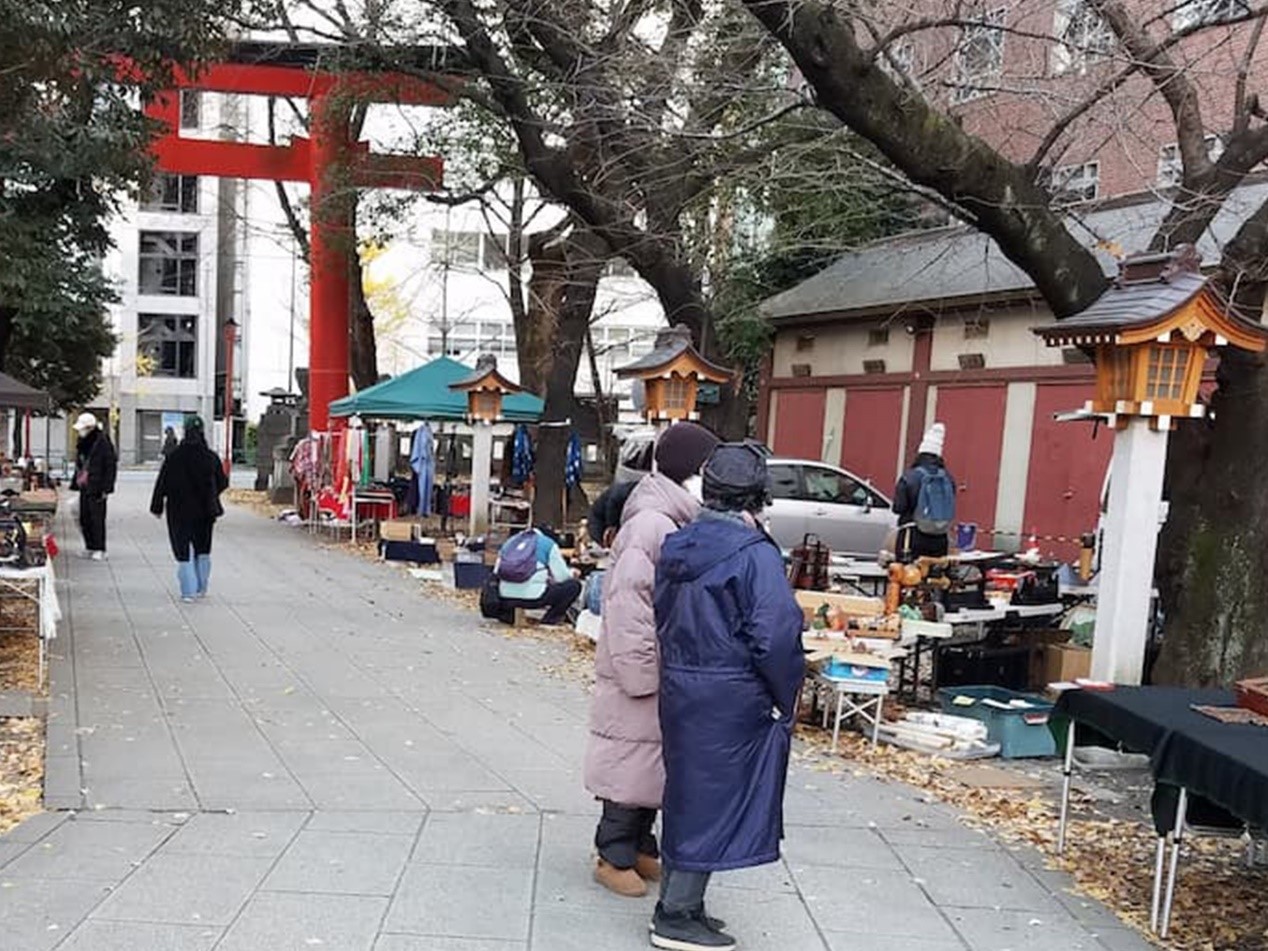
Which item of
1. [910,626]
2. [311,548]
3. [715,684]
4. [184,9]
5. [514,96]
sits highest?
[514,96]

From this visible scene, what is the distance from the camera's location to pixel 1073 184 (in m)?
14.0

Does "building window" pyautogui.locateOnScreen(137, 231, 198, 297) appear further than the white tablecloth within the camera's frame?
Yes

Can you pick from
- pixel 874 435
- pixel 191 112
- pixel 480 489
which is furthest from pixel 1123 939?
pixel 191 112

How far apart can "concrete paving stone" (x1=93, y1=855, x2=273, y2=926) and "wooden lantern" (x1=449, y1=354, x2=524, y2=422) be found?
11119mm

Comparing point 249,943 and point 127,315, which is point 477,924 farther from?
point 127,315

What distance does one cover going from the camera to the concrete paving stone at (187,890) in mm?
3900

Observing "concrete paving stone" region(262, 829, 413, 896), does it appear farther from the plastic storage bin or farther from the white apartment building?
the white apartment building

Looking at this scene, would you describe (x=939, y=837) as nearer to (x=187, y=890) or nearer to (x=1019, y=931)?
(x=1019, y=931)

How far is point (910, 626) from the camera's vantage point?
7566 millimetres

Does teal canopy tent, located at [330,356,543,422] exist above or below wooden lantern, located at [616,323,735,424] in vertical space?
below

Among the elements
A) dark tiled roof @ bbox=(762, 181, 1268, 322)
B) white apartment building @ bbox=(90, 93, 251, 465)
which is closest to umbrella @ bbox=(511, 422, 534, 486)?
dark tiled roof @ bbox=(762, 181, 1268, 322)

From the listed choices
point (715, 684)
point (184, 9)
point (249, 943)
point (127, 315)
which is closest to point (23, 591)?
point (184, 9)

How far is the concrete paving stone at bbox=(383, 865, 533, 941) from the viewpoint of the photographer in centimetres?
393

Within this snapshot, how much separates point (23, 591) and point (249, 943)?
615 cm
